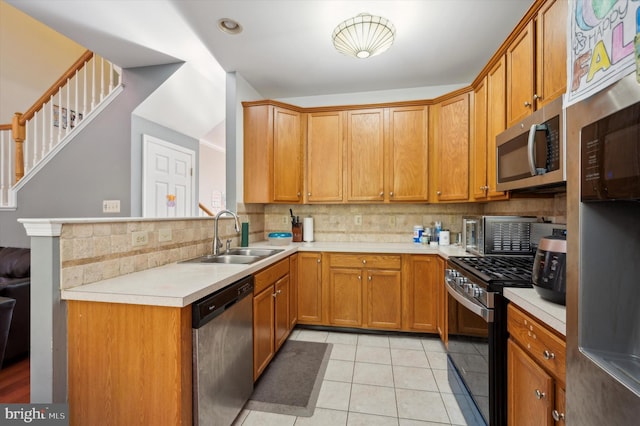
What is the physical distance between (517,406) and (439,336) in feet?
5.29

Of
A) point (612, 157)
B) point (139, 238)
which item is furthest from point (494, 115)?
point (139, 238)

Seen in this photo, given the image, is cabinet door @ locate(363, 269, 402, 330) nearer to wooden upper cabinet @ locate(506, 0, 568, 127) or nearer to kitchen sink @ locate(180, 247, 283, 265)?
kitchen sink @ locate(180, 247, 283, 265)

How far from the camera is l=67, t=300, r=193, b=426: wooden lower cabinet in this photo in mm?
1220

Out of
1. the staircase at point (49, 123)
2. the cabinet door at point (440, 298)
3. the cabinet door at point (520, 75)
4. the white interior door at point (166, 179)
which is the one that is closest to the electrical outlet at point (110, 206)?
the white interior door at point (166, 179)

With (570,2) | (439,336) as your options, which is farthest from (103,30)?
(439,336)

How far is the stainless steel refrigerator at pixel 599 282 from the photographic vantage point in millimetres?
586

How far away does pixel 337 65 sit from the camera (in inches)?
110

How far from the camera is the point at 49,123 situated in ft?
11.7

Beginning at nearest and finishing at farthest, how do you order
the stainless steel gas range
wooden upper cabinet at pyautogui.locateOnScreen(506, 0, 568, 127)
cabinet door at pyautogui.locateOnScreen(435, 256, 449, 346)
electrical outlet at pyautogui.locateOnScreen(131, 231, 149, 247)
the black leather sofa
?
1. the stainless steel gas range
2. wooden upper cabinet at pyautogui.locateOnScreen(506, 0, 568, 127)
3. electrical outlet at pyautogui.locateOnScreen(131, 231, 149, 247)
4. the black leather sofa
5. cabinet door at pyautogui.locateOnScreen(435, 256, 449, 346)

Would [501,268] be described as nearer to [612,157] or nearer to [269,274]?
[612,157]

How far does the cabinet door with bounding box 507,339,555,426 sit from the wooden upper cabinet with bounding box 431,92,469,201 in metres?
1.78

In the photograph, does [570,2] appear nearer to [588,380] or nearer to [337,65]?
[588,380]

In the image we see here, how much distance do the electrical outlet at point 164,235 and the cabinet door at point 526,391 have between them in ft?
6.61

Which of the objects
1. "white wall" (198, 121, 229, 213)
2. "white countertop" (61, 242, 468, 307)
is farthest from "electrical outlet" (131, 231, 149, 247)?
"white wall" (198, 121, 229, 213)
